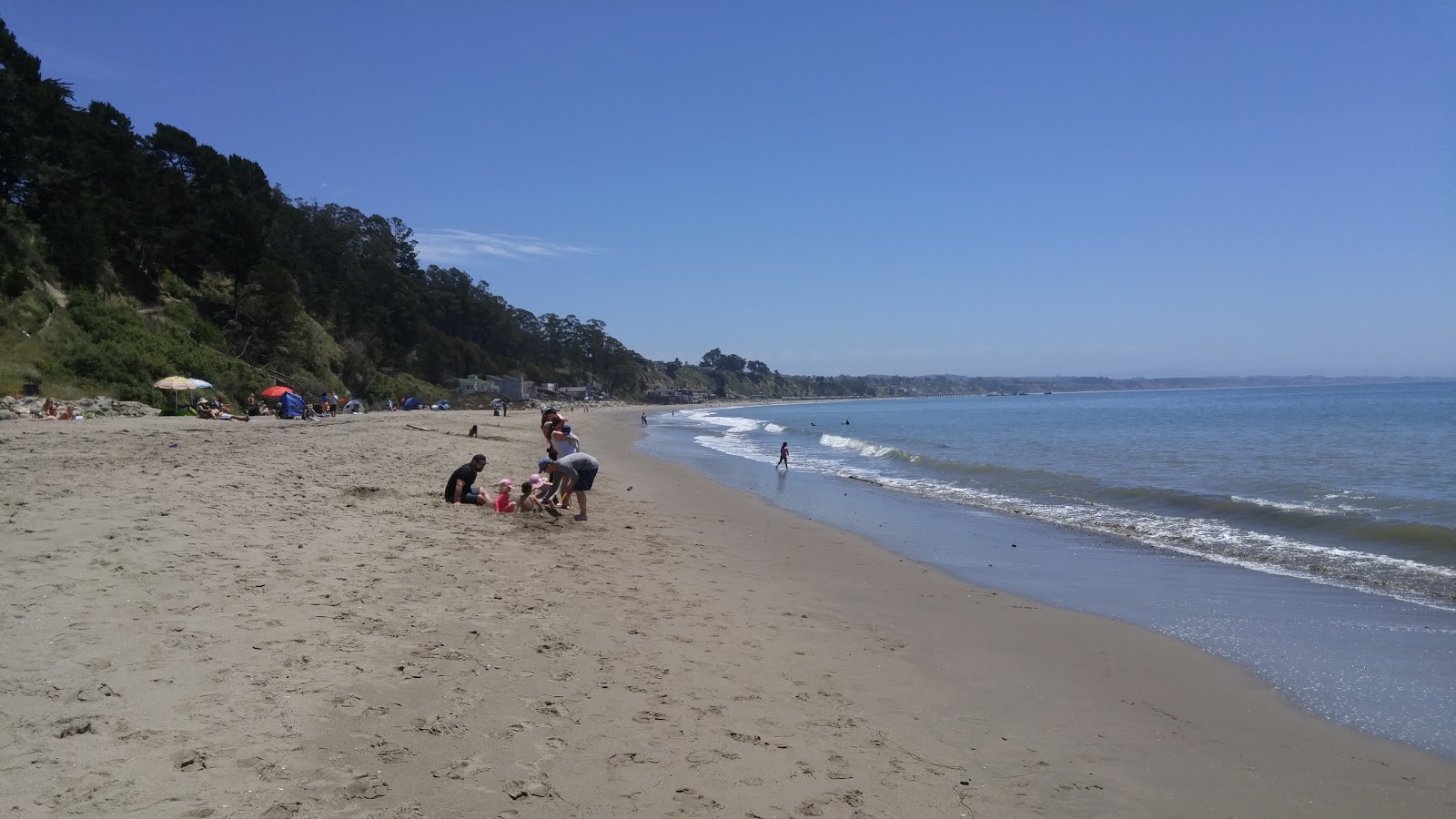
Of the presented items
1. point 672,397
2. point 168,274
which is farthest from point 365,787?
point 672,397

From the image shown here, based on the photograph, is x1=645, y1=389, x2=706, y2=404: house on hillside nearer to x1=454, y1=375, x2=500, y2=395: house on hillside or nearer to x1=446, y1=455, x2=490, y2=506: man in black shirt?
x1=454, y1=375, x2=500, y2=395: house on hillside

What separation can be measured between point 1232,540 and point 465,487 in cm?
1139

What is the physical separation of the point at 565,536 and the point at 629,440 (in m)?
29.0

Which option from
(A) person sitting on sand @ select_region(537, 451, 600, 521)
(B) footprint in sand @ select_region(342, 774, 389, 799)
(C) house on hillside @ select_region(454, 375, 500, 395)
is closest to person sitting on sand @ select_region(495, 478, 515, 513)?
(A) person sitting on sand @ select_region(537, 451, 600, 521)

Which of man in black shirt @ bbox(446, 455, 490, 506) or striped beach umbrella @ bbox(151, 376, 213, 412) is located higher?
striped beach umbrella @ bbox(151, 376, 213, 412)

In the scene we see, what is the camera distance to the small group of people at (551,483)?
34.5 feet

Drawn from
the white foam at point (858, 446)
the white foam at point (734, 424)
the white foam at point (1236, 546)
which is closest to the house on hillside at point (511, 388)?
the white foam at point (734, 424)

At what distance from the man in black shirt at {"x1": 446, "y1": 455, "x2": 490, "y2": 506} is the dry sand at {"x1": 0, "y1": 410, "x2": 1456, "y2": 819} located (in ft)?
6.33

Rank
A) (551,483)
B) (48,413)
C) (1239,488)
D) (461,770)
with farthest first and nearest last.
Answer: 1. (48,413)
2. (1239,488)
3. (551,483)
4. (461,770)

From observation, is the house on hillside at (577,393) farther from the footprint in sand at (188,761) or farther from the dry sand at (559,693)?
the footprint in sand at (188,761)

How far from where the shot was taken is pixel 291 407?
30.7 metres

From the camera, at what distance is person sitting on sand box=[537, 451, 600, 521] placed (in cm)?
1045

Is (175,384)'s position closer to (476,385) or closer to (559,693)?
(559,693)

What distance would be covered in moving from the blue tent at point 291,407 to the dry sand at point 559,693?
23.9 m
